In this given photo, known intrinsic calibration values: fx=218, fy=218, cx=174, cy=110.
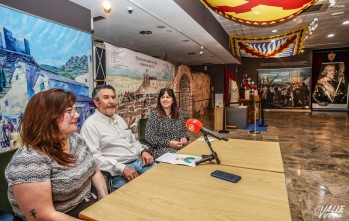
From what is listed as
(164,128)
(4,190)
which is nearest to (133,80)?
(164,128)

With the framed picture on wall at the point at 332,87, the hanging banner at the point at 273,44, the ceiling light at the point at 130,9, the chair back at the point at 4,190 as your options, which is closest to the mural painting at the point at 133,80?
the ceiling light at the point at 130,9

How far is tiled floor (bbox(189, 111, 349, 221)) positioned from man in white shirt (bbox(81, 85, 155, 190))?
169cm

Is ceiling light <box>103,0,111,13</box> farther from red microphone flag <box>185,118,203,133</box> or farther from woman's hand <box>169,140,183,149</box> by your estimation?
red microphone flag <box>185,118,203,133</box>

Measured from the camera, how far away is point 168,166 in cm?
170

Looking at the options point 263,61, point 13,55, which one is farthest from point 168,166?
point 263,61

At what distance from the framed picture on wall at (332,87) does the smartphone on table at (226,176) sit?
12643mm

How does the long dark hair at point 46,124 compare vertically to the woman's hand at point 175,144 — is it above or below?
above

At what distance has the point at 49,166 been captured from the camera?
3.76ft

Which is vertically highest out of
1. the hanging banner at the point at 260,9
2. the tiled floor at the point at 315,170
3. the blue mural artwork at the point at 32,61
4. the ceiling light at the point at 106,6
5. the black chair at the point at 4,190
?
the ceiling light at the point at 106,6

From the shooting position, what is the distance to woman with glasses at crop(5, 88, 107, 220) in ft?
3.40

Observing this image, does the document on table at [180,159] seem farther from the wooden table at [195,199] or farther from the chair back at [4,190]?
the chair back at [4,190]

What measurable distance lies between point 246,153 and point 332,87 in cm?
1234

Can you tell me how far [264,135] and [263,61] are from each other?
7.40 m

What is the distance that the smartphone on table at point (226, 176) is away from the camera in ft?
4.65
